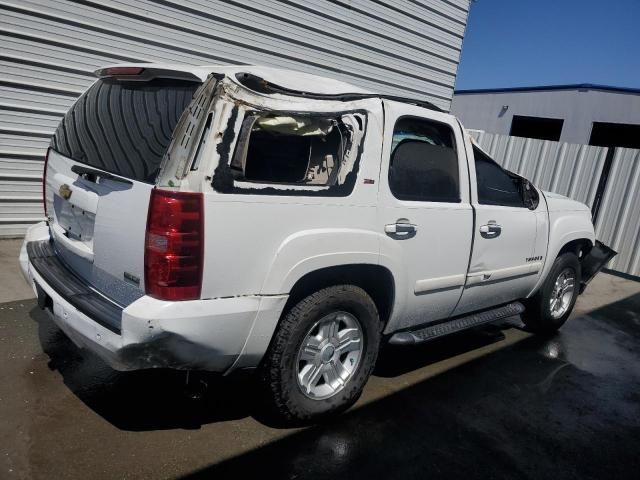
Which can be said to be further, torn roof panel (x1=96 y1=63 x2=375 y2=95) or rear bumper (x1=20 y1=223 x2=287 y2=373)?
torn roof panel (x1=96 y1=63 x2=375 y2=95)

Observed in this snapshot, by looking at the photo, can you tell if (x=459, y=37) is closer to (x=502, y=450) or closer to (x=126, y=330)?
(x=502, y=450)

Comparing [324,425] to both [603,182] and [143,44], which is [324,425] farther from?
[603,182]

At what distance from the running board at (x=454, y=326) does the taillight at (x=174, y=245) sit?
1533 millimetres

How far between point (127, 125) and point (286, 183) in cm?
87

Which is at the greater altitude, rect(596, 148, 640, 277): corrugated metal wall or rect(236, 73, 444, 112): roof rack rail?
rect(236, 73, 444, 112): roof rack rail

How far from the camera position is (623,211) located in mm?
7770

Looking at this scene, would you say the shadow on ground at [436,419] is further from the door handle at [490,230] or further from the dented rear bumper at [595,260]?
the dented rear bumper at [595,260]

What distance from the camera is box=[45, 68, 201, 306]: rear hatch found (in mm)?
2252

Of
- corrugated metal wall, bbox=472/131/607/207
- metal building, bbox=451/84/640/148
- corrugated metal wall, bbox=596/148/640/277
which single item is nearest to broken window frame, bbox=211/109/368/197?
corrugated metal wall, bbox=596/148/640/277

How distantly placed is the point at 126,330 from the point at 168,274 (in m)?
0.31

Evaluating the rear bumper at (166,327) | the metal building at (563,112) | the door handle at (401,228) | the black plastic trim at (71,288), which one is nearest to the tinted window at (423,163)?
the door handle at (401,228)

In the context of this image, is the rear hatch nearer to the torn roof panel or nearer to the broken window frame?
the torn roof panel

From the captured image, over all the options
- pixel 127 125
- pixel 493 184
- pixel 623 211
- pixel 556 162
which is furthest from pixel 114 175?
pixel 556 162

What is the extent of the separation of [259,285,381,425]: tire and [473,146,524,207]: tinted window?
4.47ft
